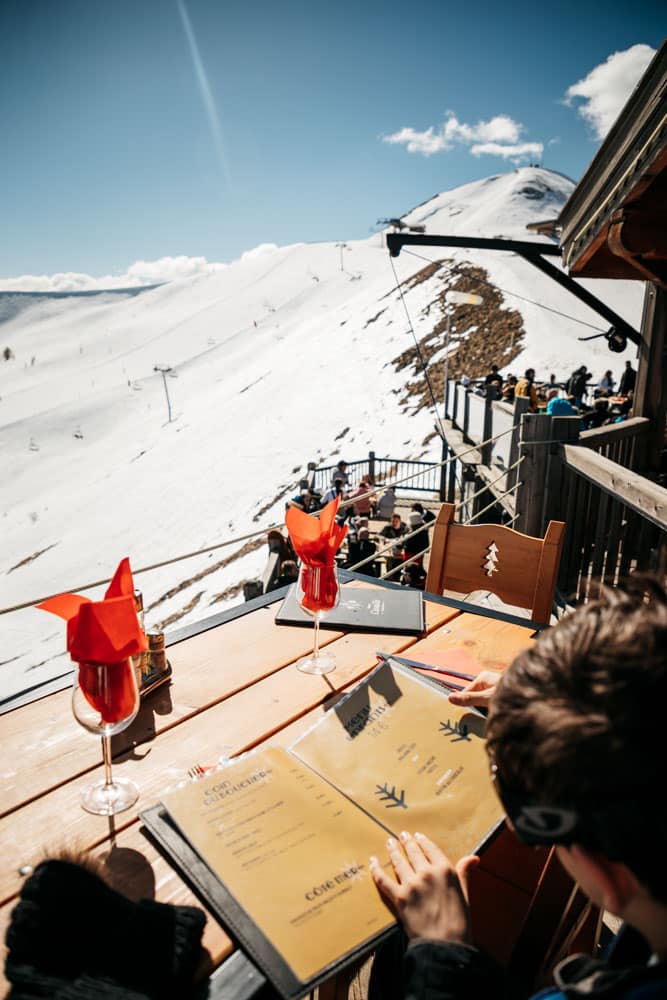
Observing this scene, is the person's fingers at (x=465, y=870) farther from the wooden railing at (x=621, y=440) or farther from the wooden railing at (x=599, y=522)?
the wooden railing at (x=621, y=440)

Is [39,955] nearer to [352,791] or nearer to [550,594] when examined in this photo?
[352,791]

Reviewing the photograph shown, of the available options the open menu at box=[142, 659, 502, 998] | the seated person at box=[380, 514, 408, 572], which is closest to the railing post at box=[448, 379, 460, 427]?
the seated person at box=[380, 514, 408, 572]

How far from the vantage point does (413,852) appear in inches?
38.8

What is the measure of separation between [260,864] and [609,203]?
151 inches

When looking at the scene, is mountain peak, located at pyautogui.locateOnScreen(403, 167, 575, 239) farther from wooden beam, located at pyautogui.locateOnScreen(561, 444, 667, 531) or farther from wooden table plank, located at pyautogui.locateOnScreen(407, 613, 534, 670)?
wooden table plank, located at pyautogui.locateOnScreen(407, 613, 534, 670)

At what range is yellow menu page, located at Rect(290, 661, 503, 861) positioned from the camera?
108 centimetres

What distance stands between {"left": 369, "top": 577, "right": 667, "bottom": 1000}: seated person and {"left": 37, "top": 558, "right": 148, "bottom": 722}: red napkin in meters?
0.70

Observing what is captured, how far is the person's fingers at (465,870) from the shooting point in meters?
0.95

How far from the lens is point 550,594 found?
7.57 feet

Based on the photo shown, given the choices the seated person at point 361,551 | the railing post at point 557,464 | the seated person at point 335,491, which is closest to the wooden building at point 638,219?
the railing post at point 557,464

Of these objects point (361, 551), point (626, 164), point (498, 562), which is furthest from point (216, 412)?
point (498, 562)

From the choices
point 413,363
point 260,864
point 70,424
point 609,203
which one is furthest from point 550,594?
point 70,424

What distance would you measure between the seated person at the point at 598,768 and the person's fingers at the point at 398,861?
0.48 ft

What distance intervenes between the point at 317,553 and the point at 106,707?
27.9 inches
